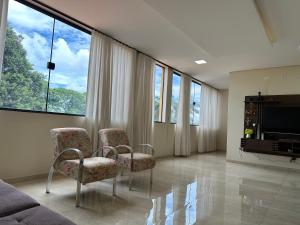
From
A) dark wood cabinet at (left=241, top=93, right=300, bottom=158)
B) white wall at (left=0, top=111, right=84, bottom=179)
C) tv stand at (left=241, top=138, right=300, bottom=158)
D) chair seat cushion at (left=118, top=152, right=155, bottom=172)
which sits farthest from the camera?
dark wood cabinet at (left=241, top=93, right=300, bottom=158)

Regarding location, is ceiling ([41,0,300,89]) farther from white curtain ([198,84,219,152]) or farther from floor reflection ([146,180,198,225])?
white curtain ([198,84,219,152])

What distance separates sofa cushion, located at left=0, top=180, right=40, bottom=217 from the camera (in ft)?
Answer: 3.90

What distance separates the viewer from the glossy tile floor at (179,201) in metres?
2.41

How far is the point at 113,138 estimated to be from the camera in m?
3.87

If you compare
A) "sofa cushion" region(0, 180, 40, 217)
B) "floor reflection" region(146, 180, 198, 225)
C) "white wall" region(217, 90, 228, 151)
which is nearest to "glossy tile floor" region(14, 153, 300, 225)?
"floor reflection" region(146, 180, 198, 225)

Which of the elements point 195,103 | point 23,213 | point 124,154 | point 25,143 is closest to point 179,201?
point 124,154

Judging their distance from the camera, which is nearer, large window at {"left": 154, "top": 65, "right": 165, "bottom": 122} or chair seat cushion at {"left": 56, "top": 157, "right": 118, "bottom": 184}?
chair seat cushion at {"left": 56, "top": 157, "right": 118, "bottom": 184}

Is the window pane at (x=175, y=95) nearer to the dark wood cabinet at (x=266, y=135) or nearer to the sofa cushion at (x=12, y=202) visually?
the dark wood cabinet at (x=266, y=135)

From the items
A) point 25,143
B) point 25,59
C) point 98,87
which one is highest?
point 25,59

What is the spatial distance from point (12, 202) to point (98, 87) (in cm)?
327

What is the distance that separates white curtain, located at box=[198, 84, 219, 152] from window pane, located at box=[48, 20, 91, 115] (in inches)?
209

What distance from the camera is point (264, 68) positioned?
Result: 6496 millimetres

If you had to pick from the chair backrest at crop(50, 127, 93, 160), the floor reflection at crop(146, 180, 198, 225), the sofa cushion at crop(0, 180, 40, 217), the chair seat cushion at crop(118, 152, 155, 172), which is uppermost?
the chair backrest at crop(50, 127, 93, 160)

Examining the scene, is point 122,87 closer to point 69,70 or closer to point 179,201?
point 69,70
